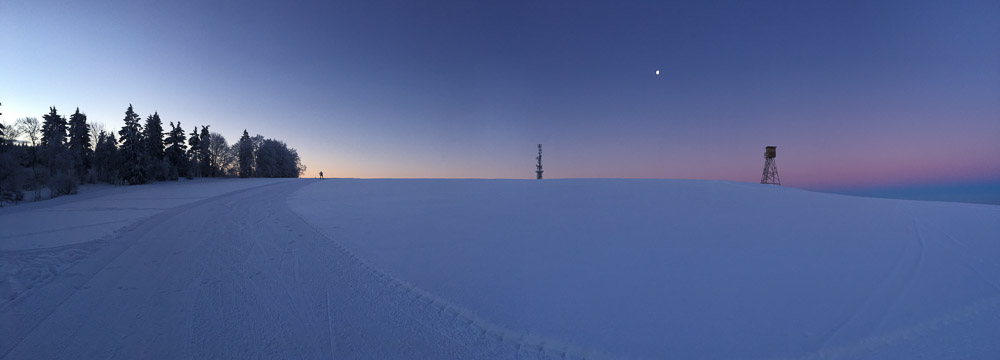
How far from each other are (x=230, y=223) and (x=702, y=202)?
13.3 m

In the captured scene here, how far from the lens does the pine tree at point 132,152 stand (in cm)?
2617

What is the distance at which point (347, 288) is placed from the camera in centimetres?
438

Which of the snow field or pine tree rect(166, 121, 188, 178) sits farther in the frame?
pine tree rect(166, 121, 188, 178)

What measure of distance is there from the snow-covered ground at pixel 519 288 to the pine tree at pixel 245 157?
41834mm

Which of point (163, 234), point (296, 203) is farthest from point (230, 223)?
point (296, 203)

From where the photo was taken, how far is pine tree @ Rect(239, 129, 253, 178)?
1756 inches

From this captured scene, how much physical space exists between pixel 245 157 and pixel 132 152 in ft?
61.6

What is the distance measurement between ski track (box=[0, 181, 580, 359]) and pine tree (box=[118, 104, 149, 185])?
29.5 metres

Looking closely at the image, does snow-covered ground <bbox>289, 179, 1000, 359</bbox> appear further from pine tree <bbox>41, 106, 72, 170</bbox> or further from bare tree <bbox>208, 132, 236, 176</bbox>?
bare tree <bbox>208, 132, 236, 176</bbox>

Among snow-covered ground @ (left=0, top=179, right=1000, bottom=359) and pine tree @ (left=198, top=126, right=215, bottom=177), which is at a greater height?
pine tree @ (left=198, top=126, right=215, bottom=177)

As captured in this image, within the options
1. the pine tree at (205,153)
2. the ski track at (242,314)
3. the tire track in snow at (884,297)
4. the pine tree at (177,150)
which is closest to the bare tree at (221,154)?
the pine tree at (205,153)

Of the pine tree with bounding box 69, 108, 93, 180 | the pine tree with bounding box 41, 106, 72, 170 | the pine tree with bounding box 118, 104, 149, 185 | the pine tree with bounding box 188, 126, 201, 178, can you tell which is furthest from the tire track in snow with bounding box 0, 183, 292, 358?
the pine tree with bounding box 188, 126, 201, 178

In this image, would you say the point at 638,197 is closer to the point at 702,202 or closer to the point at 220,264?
the point at 702,202

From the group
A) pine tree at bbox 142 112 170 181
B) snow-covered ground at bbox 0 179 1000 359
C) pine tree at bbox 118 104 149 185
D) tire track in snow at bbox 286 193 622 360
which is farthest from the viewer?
pine tree at bbox 142 112 170 181
